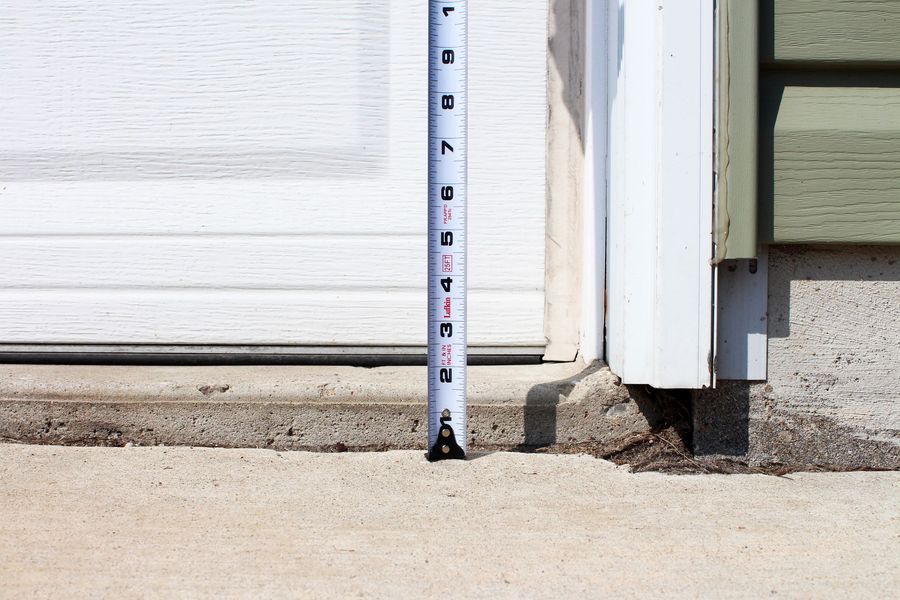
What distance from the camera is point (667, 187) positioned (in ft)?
7.73

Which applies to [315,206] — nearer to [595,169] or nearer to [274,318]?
[274,318]

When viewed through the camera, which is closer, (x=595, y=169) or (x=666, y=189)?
(x=666, y=189)

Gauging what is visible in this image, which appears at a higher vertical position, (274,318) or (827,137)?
(827,137)

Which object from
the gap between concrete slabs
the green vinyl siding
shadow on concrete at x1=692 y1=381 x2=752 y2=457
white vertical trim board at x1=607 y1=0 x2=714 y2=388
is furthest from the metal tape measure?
the green vinyl siding

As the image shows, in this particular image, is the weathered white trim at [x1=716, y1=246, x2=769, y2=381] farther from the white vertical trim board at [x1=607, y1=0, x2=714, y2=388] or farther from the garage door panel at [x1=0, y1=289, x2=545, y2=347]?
the garage door panel at [x1=0, y1=289, x2=545, y2=347]

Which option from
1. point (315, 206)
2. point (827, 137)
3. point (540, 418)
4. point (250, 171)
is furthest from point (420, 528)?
point (827, 137)

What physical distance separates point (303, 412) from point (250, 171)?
847 millimetres

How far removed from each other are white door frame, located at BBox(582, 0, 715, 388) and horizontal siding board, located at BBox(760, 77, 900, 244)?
0.18m

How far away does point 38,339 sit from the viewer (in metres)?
2.86

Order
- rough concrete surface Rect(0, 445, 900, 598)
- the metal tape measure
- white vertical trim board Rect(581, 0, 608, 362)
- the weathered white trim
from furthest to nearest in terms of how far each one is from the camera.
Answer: white vertical trim board Rect(581, 0, 608, 362), the weathered white trim, the metal tape measure, rough concrete surface Rect(0, 445, 900, 598)

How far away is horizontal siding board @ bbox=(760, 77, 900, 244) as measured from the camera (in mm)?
2363

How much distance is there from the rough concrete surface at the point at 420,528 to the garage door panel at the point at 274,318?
0.48 m

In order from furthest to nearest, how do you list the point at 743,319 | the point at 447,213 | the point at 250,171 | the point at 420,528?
the point at 250,171
the point at 743,319
the point at 447,213
the point at 420,528

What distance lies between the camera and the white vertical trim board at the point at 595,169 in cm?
264
